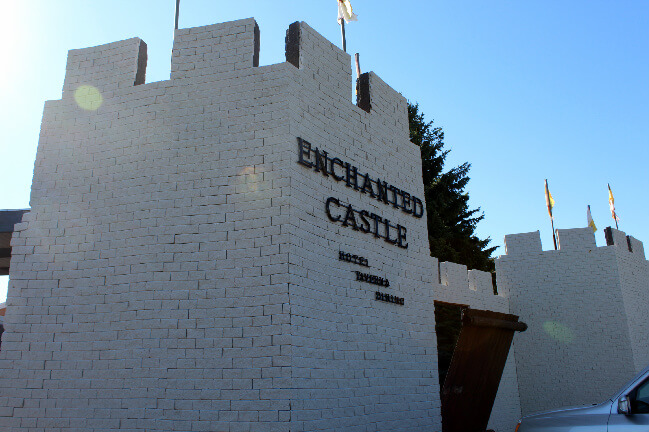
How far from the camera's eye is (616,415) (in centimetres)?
511

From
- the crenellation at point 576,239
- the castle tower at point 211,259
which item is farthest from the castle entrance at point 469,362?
the crenellation at point 576,239

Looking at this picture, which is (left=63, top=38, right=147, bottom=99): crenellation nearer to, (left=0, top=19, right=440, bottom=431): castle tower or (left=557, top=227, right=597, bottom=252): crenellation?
(left=0, top=19, right=440, bottom=431): castle tower

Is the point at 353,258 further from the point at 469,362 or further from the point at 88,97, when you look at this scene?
the point at 88,97

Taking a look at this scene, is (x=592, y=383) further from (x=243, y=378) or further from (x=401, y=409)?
(x=243, y=378)

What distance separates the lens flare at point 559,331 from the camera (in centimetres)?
1231

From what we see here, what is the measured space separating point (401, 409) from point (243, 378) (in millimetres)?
2684

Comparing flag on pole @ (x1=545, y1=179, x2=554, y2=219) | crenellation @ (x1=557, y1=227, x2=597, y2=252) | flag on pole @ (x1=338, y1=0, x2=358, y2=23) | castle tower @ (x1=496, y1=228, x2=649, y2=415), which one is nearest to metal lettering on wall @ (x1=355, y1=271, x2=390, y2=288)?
flag on pole @ (x1=338, y1=0, x2=358, y2=23)

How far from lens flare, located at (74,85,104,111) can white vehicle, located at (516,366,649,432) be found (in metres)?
7.00

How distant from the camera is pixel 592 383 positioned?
469 inches

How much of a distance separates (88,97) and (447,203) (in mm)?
18901

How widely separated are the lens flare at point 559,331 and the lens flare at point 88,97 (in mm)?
10192

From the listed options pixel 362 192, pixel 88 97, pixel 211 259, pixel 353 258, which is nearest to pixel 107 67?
pixel 88 97

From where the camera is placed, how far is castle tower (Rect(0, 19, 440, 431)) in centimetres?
627

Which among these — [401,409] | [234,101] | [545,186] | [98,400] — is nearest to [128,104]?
[234,101]
